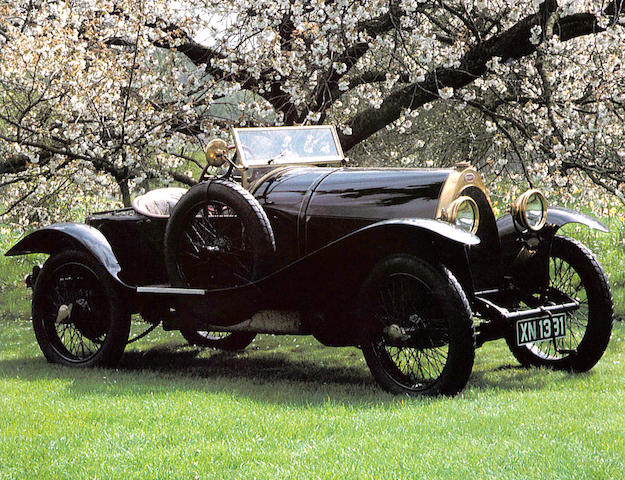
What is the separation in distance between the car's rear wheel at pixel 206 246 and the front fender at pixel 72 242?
65 centimetres

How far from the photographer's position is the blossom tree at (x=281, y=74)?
8.91m

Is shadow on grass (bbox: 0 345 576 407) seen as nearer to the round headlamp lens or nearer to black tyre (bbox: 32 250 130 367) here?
black tyre (bbox: 32 250 130 367)

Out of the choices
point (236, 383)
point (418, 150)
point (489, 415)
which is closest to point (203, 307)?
point (236, 383)

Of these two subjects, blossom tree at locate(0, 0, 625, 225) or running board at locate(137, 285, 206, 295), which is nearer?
running board at locate(137, 285, 206, 295)

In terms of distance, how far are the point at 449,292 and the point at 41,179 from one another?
692cm

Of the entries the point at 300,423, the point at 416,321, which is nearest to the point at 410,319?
the point at 416,321

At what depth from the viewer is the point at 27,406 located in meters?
5.14

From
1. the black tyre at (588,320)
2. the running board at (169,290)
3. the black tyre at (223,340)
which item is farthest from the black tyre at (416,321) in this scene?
the black tyre at (223,340)

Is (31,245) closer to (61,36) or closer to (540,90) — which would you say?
(61,36)

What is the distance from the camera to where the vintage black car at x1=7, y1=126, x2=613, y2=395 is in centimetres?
523

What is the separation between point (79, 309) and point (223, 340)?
139 cm

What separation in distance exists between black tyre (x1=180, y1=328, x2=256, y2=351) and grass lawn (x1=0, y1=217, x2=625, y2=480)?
744 mm

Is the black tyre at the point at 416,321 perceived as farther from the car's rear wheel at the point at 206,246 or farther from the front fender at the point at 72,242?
the front fender at the point at 72,242

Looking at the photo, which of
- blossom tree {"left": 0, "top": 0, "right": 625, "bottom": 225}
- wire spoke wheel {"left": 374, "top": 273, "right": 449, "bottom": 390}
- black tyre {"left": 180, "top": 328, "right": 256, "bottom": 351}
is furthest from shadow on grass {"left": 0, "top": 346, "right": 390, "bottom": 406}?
blossom tree {"left": 0, "top": 0, "right": 625, "bottom": 225}
